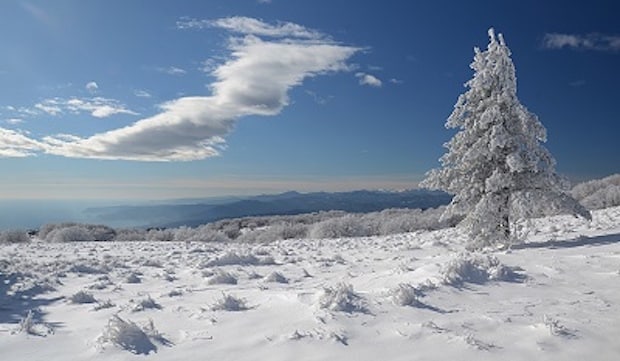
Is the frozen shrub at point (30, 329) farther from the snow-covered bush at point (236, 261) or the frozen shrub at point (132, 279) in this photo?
the snow-covered bush at point (236, 261)

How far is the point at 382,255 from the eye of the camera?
704 inches

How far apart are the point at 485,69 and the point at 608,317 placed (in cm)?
1167

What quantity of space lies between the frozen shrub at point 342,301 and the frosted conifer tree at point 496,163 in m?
9.44

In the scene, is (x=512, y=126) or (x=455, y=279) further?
(x=512, y=126)

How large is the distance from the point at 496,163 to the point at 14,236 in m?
39.9

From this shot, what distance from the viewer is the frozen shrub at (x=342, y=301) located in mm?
6742

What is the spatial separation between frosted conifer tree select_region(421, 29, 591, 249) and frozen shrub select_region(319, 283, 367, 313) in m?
9.44

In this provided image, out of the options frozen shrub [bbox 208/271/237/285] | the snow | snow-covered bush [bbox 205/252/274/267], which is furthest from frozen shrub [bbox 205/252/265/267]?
the snow

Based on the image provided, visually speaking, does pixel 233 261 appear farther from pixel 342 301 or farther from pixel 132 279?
pixel 342 301

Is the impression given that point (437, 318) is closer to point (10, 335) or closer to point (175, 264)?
point (10, 335)

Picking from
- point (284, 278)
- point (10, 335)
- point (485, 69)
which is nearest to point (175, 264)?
point (284, 278)

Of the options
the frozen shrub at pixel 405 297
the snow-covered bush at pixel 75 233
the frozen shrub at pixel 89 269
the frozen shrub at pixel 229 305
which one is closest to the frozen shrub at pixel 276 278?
the frozen shrub at pixel 229 305

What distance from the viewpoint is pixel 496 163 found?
52.8 ft

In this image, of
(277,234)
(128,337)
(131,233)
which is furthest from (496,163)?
(131,233)
